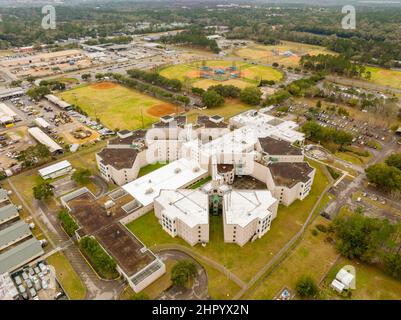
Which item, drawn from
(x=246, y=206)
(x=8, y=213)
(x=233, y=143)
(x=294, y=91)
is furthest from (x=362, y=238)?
(x=294, y=91)

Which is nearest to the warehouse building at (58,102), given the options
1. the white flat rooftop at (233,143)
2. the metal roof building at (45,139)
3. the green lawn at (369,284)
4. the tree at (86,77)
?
the metal roof building at (45,139)

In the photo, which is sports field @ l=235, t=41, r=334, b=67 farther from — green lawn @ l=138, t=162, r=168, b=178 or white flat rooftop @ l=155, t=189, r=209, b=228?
white flat rooftop @ l=155, t=189, r=209, b=228

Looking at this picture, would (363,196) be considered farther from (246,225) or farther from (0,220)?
(0,220)

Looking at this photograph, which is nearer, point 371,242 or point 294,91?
point 371,242

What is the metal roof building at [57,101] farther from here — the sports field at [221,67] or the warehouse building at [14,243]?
the warehouse building at [14,243]

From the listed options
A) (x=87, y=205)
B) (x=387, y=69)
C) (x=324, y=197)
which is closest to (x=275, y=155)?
(x=324, y=197)

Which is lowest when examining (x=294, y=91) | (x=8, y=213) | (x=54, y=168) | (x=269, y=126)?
(x=8, y=213)

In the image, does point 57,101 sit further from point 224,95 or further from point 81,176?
point 224,95
